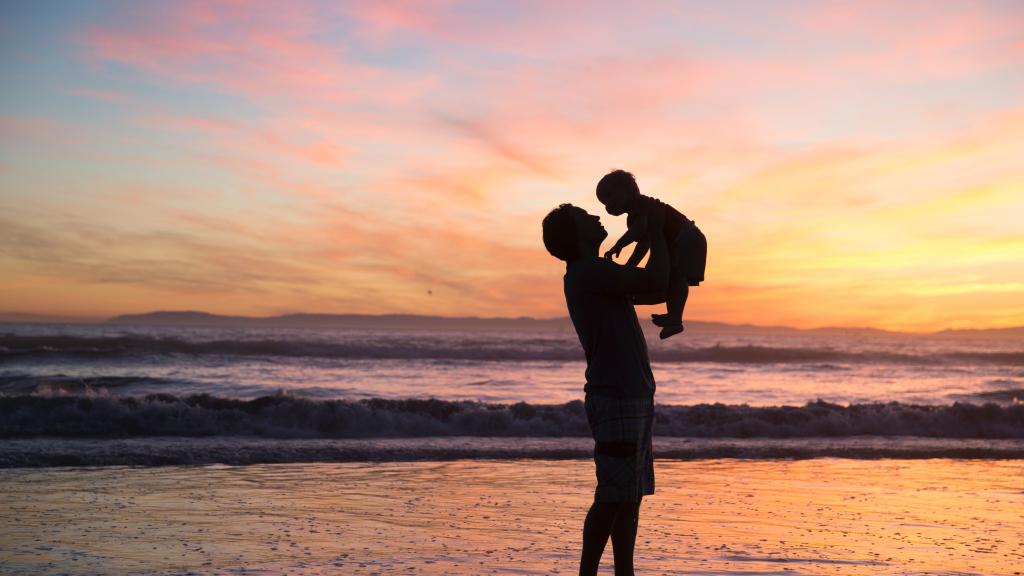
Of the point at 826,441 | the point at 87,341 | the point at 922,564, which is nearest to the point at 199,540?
the point at 922,564

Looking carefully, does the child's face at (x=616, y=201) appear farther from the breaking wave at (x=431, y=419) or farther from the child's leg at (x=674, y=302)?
the breaking wave at (x=431, y=419)

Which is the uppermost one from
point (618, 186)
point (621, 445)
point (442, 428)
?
point (618, 186)

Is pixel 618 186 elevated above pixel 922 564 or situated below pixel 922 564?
above

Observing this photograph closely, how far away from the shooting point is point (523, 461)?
10.1 meters

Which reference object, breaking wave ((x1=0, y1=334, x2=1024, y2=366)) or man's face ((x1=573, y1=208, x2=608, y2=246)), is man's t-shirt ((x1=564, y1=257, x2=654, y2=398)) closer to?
man's face ((x1=573, y1=208, x2=608, y2=246))

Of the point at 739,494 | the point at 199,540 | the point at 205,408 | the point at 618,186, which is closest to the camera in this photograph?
the point at 618,186

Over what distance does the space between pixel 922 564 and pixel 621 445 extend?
293cm

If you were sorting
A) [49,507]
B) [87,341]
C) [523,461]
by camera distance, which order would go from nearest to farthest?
[49,507] → [523,461] → [87,341]

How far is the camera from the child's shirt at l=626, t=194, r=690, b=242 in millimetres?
3273

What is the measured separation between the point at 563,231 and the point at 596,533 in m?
1.27

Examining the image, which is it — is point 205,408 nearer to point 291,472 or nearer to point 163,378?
point 291,472

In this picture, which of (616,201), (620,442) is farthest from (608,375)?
(616,201)

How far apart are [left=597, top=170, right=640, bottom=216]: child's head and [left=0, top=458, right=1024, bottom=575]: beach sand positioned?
262 cm

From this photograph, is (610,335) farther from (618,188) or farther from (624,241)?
(618,188)
